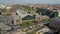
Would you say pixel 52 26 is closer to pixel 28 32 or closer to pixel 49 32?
pixel 49 32

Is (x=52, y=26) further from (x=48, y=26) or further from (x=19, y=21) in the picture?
(x=19, y=21)

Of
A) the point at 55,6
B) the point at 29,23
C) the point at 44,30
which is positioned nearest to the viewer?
the point at 44,30

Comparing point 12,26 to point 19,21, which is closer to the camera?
point 12,26

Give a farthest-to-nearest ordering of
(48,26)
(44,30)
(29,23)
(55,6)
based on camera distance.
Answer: (55,6) → (29,23) → (48,26) → (44,30)

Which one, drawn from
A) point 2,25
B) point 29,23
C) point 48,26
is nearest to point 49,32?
point 48,26

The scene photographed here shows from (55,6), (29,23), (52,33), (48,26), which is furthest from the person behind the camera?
(55,6)

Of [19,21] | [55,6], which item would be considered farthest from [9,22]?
[55,6]

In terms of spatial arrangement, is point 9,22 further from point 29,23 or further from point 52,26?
point 52,26

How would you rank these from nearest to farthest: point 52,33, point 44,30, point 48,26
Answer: point 52,33, point 44,30, point 48,26

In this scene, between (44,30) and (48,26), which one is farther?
(48,26)
